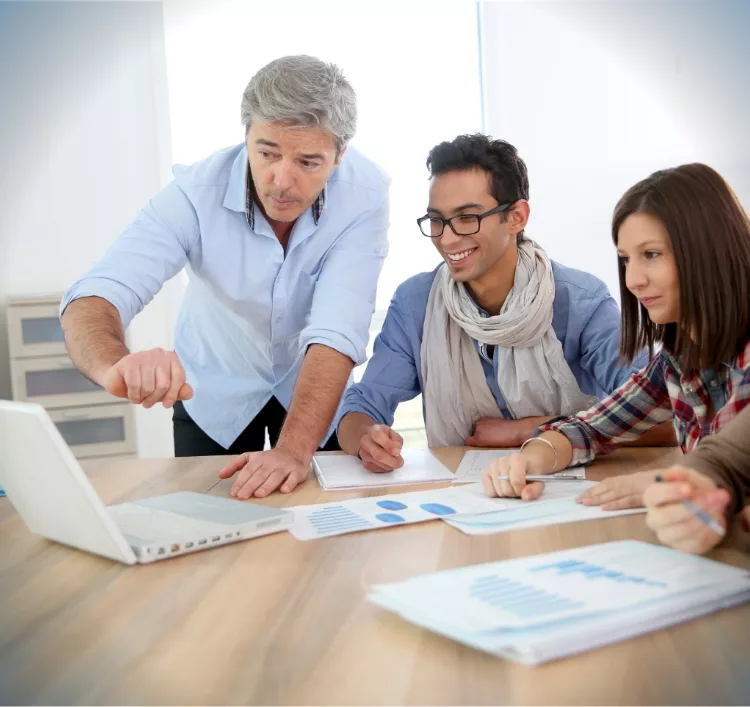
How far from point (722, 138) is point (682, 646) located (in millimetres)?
4350

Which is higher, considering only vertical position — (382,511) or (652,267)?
(652,267)

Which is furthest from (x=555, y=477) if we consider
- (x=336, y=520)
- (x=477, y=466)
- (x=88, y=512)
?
(x=88, y=512)

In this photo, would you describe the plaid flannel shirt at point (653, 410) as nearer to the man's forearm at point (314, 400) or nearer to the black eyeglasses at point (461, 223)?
the man's forearm at point (314, 400)

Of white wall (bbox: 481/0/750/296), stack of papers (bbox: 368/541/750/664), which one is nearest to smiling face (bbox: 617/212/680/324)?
stack of papers (bbox: 368/541/750/664)

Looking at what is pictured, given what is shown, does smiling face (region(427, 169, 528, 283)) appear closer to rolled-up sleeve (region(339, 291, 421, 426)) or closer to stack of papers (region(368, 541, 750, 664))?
rolled-up sleeve (region(339, 291, 421, 426))

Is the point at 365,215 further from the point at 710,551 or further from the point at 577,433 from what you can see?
the point at 710,551

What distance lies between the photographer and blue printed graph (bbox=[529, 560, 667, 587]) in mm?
828

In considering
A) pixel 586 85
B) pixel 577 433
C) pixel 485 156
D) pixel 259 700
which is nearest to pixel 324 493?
pixel 577 433

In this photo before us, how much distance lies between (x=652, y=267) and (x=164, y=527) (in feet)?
2.80

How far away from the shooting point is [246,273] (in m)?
1.95

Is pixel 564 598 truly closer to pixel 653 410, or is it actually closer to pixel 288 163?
pixel 653 410

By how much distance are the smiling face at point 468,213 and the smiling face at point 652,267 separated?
644 mm

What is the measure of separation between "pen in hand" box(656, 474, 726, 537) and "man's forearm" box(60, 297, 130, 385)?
0.93m

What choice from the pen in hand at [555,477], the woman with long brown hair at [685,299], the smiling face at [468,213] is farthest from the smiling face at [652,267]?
the smiling face at [468,213]
